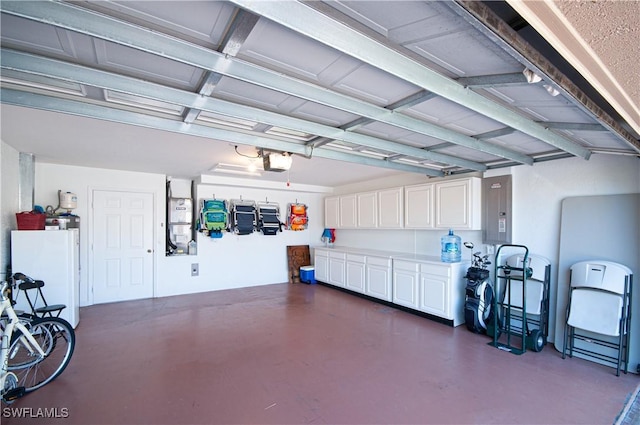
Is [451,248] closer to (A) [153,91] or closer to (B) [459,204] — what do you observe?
(B) [459,204]

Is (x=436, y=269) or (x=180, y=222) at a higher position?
(x=180, y=222)

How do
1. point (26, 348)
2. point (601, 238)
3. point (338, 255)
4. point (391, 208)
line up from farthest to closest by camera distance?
point (338, 255)
point (391, 208)
point (601, 238)
point (26, 348)

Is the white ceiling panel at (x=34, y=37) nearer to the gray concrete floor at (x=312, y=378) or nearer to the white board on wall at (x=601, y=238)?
the gray concrete floor at (x=312, y=378)

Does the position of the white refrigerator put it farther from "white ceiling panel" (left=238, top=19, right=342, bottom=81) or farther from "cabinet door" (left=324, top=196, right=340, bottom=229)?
"cabinet door" (left=324, top=196, right=340, bottom=229)

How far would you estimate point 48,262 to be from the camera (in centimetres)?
391

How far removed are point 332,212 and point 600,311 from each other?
511cm

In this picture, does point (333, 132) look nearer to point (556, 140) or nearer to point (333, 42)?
point (333, 42)

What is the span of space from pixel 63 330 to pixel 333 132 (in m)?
3.32

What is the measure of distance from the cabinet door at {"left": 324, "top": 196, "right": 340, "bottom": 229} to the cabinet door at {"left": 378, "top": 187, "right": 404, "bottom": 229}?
4.65ft

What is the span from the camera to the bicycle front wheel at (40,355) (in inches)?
107

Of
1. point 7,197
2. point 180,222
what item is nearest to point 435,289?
point 180,222

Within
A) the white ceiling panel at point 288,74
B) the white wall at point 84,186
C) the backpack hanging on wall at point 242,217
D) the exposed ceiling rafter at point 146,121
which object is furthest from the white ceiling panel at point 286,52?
the white wall at point 84,186

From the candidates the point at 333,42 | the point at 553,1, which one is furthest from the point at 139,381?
the point at 553,1

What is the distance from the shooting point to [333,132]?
2.71 meters
